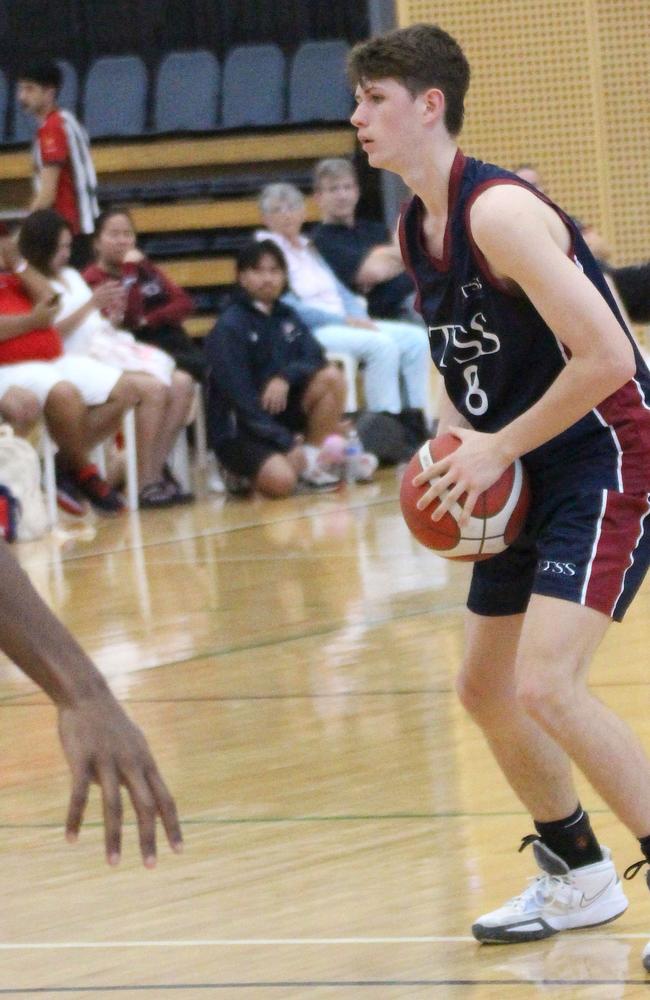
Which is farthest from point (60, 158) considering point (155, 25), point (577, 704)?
point (577, 704)

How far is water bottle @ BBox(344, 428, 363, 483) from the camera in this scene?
9.55m

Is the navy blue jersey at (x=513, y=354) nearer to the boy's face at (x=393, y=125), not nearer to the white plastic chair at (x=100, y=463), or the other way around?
the boy's face at (x=393, y=125)

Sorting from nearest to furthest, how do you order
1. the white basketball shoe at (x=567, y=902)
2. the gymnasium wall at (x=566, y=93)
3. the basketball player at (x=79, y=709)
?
the basketball player at (x=79, y=709)
the white basketball shoe at (x=567, y=902)
the gymnasium wall at (x=566, y=93)

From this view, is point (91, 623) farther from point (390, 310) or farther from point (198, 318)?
point (198, 318)

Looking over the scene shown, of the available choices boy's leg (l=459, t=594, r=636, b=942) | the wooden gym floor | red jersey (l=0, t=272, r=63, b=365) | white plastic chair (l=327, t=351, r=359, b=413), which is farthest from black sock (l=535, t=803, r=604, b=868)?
white plastic chair (l=327, t=351, r=359, b=413)

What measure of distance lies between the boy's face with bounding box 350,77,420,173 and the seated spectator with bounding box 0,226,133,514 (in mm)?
5602

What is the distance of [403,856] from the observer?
3.33 meters

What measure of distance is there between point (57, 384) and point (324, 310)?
207 centimetres

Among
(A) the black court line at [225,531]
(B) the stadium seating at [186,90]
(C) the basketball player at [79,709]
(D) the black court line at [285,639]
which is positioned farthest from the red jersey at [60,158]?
(C) the basketball player at [79,709]

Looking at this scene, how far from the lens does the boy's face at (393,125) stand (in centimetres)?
286

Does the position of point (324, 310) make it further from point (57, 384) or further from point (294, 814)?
point (294, 814)

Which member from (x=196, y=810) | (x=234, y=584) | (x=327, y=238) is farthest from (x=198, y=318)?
(x=196, y=810)

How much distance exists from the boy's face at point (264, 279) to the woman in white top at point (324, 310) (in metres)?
0.69

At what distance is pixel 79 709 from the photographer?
144 centimetres
